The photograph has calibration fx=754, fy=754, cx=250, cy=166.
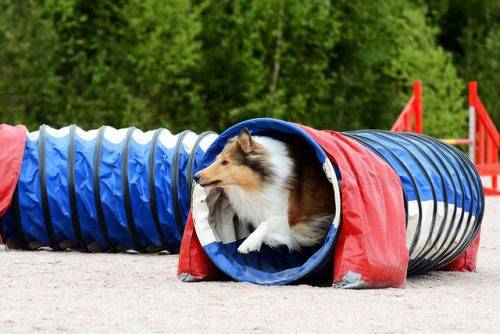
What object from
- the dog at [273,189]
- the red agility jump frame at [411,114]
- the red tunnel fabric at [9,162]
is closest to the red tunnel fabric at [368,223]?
the dog at [273,189]

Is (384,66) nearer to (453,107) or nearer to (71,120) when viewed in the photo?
(453,107)

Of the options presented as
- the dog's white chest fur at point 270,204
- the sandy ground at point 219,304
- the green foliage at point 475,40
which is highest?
the green foliage at point 475,40

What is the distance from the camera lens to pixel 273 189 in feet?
15.5

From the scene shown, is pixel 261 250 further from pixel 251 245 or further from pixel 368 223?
pixel 368 223

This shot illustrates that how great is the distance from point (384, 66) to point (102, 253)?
19200 mm

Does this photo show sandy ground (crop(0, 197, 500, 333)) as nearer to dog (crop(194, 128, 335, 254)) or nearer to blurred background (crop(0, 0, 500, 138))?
dog (crop(194, 128, 335, 254))

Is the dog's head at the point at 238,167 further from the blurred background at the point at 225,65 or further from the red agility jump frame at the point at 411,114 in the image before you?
the blurred background at the point at 225,65

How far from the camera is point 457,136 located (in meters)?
23.2

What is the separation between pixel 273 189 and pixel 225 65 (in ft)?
58.1

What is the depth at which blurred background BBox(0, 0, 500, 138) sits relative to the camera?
20.1 m

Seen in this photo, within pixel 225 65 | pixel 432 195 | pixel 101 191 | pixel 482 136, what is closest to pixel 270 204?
pixel 432 195

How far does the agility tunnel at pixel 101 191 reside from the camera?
→ 5918 mm

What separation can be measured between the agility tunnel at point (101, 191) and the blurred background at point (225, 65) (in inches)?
555

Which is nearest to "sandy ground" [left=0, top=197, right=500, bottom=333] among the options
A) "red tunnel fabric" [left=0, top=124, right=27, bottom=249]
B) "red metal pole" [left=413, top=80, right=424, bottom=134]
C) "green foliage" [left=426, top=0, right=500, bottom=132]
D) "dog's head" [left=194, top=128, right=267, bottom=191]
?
"dog's head" [left=194, top=128, right=267, bottom=191]
